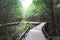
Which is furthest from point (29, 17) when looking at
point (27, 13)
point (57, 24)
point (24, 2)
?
point (57, 24)

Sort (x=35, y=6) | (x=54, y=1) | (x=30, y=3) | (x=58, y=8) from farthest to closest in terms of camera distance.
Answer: (x=30, y=3) < (x=35, y=6) < (x=58, y=8) < (x=54, y=1)

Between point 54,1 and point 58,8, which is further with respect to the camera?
point 58,8

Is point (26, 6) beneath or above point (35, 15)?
above

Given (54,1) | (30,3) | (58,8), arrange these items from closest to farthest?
1. (54,1)
2. (58,8)
3. (30,3)

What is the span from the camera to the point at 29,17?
581 inches

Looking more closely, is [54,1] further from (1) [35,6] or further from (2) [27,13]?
(2) [27,13]

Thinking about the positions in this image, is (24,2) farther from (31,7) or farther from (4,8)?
(4,8)

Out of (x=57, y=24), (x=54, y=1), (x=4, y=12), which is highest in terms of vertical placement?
(x=54, y=1)

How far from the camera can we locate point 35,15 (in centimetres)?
1462

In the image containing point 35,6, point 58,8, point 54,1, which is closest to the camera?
point 54,1

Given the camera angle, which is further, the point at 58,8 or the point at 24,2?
the point at 24,2

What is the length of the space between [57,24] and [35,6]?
12.3ft

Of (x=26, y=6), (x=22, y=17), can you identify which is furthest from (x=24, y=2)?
(x=22, y=17)

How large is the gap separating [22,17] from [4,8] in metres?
4.68
